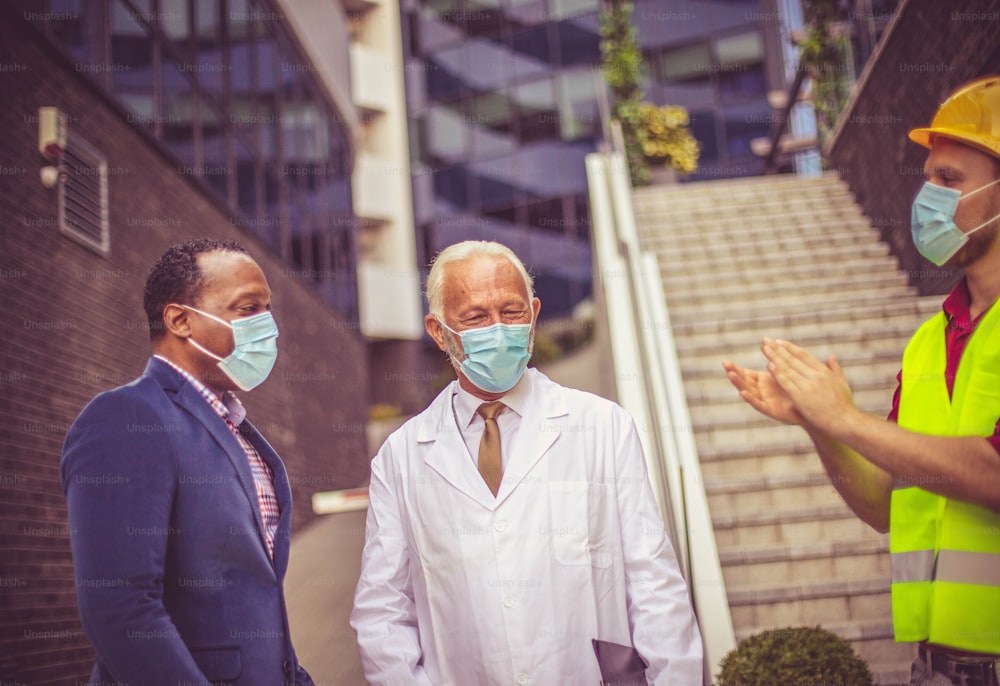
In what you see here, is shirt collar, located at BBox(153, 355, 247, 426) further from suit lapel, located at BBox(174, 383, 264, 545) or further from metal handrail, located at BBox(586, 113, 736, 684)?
metal handrail, located at BBox(586, 113, 736, 684)

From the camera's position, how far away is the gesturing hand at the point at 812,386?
6.93ft

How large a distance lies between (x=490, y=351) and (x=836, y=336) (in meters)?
4.22

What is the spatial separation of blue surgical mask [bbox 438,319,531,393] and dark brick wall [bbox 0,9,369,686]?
9.55 ft

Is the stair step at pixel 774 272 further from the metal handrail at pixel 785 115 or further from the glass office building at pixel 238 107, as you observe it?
the glass office building at pixel 238 107

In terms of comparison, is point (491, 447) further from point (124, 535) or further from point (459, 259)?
point (124, 535)

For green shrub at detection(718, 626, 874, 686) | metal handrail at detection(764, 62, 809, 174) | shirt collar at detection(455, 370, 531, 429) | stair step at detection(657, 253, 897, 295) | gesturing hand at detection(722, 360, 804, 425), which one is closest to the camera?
gesturing hand at detection(722, 360, 804, 425)

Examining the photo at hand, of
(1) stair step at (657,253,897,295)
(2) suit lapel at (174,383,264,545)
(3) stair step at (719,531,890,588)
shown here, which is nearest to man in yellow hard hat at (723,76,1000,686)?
(2) suit lapel at (174,383,264,545)

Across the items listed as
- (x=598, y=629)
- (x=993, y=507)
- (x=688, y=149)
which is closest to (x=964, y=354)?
(x=993, y=507)

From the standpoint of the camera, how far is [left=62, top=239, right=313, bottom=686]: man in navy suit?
2.03 m

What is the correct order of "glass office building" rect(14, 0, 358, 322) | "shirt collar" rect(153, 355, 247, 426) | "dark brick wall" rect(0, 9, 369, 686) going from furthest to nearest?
"glass office building" rect(14, 0, 358, 322), "dark brick wall" rect(0, 9, 369, 686), "shirt collar" rect(153, 355, 247, 426)

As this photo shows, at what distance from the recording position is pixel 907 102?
6.62 m

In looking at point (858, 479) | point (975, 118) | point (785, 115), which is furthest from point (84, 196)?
point (785, 115)

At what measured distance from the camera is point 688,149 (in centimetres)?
1367

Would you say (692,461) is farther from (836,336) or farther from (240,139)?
(240,139)
